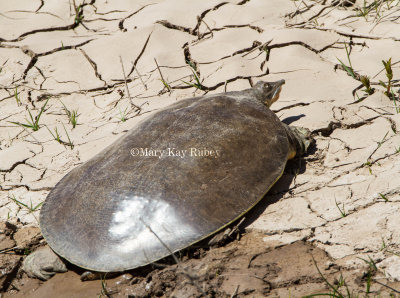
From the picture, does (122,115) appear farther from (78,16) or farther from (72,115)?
(78,16)

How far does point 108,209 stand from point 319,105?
6.50 ft

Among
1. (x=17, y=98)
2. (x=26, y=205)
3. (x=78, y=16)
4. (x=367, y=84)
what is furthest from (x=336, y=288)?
(x=78, y=16)

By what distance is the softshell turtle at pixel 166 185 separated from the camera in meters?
2.72

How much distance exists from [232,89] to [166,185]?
1.78 metres

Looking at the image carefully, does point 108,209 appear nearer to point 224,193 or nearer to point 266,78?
point 224,193

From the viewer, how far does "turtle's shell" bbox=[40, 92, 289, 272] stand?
8.93ft

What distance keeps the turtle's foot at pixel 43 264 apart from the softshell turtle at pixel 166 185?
0.50ft

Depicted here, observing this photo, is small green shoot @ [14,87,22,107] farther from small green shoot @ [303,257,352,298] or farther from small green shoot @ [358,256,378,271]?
small green shoot @ [358,256,378,271]

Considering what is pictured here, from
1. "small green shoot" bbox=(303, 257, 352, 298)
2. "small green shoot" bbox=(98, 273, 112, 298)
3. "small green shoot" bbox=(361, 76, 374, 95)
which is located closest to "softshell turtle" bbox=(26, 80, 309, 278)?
"small green shoot" bbox=(98, 273, 112, 298)

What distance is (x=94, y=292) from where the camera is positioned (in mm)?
2822

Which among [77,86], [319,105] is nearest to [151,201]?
[319,105]

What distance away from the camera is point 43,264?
119 inches

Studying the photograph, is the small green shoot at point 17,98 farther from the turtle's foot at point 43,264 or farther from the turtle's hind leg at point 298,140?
the turtle's hind leg at point 298,140

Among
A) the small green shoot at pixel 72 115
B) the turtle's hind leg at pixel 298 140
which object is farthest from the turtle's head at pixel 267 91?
the small green shoot at pixel 72 115
